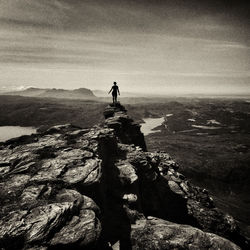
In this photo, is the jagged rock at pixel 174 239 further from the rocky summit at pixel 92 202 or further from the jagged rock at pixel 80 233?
the jagged rock at pixel 80 233

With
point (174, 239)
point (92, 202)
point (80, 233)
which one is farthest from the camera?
point (92, 202)

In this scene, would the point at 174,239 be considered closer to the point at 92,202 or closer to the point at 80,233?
the point at 92,202

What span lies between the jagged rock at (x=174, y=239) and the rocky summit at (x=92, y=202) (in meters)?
0.07

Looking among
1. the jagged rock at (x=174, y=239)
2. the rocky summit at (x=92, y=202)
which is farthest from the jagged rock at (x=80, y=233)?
the jagged rock at (x=174, y=239)

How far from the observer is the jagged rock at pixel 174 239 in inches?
579

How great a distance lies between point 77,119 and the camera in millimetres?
179625

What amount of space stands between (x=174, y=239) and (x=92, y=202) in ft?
23.9

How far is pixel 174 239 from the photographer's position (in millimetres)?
15203

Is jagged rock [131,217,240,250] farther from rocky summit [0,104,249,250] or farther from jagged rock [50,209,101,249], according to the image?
jagged rock [50,209,101,249]

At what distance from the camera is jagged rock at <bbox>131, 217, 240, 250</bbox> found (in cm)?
1472

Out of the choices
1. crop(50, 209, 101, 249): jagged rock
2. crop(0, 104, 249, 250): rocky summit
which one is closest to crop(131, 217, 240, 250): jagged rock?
crop(0, 104, 249, 250): rocky summit

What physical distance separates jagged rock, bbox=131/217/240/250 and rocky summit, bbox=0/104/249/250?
7 centimetres

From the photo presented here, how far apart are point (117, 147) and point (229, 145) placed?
105 m

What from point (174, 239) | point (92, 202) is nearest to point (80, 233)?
point (92, 202)
